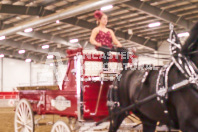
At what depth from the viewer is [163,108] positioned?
3211 mm

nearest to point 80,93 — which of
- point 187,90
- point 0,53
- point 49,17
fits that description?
point 187,90

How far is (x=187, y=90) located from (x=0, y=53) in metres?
26.1

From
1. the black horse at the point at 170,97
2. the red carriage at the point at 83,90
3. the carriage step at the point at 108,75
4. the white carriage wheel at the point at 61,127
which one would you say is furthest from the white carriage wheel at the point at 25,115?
the black horse at the point at 170,97

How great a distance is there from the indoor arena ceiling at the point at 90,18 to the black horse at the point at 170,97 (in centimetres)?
784

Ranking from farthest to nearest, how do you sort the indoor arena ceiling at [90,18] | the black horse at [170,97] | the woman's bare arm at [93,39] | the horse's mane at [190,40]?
1. the indoor arena ceiling at [90,18]
2. the woman's bare arm at [93,39]
3. the horse's mane at [190,40]
4. the black horse at [170,97]

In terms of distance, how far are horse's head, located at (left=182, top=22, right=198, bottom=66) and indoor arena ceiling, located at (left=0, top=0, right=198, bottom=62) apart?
8591 millimetres

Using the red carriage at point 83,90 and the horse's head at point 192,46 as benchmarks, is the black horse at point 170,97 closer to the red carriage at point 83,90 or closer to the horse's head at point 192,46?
the horse's head at point 192,46

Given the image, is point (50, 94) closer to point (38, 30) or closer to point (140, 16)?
point (140, 16)

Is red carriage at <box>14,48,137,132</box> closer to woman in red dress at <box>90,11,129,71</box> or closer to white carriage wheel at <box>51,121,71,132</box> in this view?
white carriage wheel at <box>51,121,71,132</box>

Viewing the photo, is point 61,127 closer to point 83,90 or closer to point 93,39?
point 83,90

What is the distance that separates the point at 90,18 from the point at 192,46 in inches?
530

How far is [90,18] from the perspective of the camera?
639 inches

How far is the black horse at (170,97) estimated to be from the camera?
2.89 meters

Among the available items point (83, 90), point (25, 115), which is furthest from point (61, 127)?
point (25, 115)
